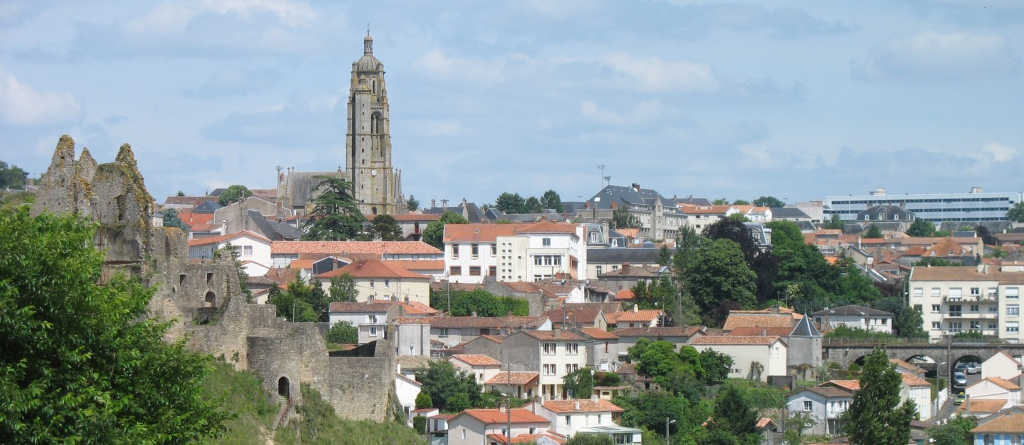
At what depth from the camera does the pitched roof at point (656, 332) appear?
283 ft

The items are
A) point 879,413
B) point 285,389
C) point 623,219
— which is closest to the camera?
point 285,389

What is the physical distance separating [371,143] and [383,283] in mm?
54820

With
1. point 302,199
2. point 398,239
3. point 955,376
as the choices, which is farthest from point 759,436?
point 302,199

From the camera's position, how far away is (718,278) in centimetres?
9925

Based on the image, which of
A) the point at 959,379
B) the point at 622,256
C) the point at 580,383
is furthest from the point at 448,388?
the point at 622,256

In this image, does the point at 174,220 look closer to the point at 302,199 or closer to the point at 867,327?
the point at 302,199

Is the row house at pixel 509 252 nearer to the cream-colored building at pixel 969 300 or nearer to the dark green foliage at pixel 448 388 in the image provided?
the cream-colored building at pixel 969 300

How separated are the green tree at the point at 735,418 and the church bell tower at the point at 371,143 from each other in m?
79.2

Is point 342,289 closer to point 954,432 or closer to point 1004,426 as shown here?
point 954,432

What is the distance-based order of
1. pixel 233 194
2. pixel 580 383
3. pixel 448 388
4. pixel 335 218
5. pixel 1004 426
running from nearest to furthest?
pixel 448 388
pixel 1004 426
pixel 580 383
pixel 335 218
pixel 233 194

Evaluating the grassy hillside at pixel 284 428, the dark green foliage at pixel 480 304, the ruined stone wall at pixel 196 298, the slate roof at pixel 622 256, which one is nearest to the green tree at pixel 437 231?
→ the slate roof at pixel 622 256

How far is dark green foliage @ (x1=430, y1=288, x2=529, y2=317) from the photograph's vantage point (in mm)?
92562

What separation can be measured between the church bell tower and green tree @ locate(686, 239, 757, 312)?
5087cm

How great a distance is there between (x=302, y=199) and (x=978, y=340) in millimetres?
71470
